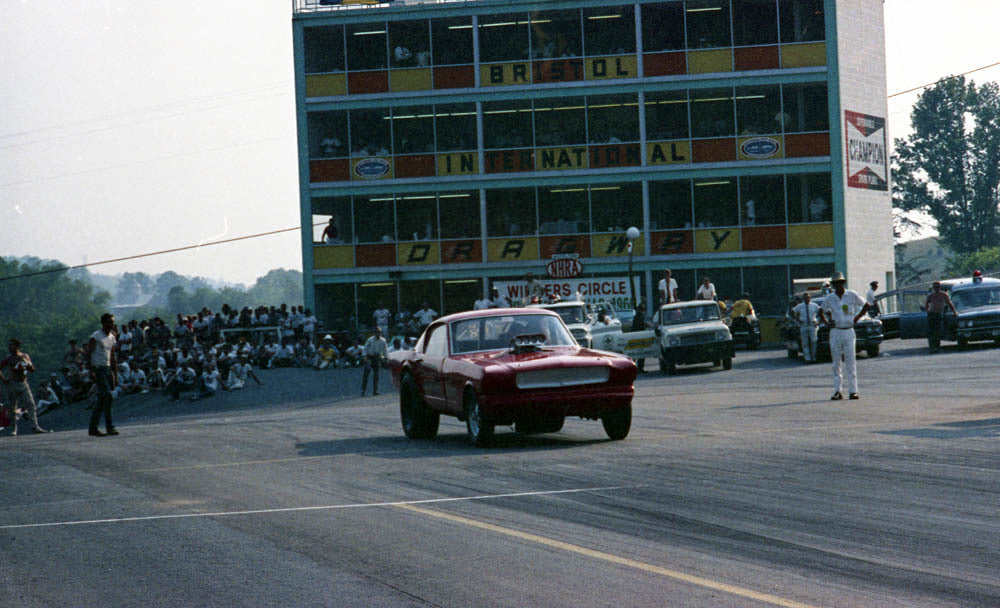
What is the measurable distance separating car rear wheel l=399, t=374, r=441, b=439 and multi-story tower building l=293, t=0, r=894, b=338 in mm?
28969

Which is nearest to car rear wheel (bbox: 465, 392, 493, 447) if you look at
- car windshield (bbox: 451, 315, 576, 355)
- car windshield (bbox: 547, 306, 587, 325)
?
car windshield (bbox: 451, 315, 576, 355)

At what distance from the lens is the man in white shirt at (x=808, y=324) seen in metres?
29.3

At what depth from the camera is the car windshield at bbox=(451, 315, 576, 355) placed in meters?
14.7

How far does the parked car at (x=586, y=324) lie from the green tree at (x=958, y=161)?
6557 centimetres

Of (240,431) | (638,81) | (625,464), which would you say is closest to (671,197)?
(638,81)

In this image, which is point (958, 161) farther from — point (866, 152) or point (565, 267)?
point (565, 267)

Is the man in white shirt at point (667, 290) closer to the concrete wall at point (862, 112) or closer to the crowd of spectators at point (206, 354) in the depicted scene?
the crowd of spectators at point (206, 354)

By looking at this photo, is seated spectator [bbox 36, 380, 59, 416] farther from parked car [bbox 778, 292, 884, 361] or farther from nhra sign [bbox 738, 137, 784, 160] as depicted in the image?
nhra sign [bbox 738, 137, 784, 160]

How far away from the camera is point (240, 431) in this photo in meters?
20.0

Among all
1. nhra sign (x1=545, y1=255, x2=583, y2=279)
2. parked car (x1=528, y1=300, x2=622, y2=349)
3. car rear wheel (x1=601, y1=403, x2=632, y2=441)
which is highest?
nhra sign (x1=545, y1=255, x2=583, y2=279)

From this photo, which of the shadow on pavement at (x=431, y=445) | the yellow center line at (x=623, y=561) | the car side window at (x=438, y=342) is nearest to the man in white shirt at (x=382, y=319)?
the shadow on pavement at (x=431, y=445)

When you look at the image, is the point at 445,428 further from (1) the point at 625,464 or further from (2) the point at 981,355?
(2) the point at 981,355

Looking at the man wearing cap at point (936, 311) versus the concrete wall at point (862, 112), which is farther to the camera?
the concrete wall at point (862, 112)

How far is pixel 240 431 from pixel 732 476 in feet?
37.3
